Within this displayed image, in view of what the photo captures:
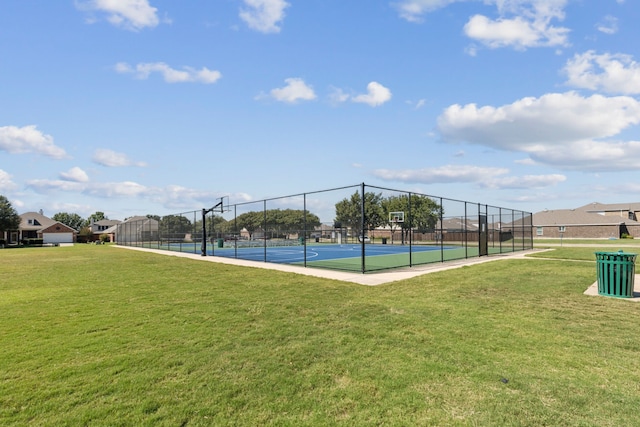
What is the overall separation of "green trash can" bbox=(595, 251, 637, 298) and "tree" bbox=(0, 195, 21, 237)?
6283cm

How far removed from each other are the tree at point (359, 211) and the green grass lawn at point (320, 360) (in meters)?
36.2

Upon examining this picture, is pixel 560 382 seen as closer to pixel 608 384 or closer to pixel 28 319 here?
pixel 608 384

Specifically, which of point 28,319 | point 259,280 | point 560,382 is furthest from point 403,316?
point 28,319

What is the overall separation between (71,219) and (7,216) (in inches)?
2554

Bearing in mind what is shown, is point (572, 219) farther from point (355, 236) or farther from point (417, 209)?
point (355, 236)

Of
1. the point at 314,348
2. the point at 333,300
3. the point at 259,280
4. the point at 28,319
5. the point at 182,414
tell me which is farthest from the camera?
the point at 259,280

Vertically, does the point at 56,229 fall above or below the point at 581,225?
above

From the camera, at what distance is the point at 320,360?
4137 mm

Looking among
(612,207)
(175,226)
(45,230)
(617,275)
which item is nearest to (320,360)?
(617,275)

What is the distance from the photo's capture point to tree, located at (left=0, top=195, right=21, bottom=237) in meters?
46.6

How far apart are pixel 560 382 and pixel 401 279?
7.33 m

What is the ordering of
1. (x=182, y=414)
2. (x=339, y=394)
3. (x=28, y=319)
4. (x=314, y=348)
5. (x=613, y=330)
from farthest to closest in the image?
1. (x=28, y=319)
2. (x=613, y=330)
3. (x=314, y=348)
4. (x=339, y=394)
5. (x=182, y=414)

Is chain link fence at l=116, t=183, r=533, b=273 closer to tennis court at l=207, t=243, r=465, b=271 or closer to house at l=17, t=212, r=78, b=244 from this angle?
tennis court at l=207, t=243, r=465, b=271

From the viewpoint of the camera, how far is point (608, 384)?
3484 millimetres
